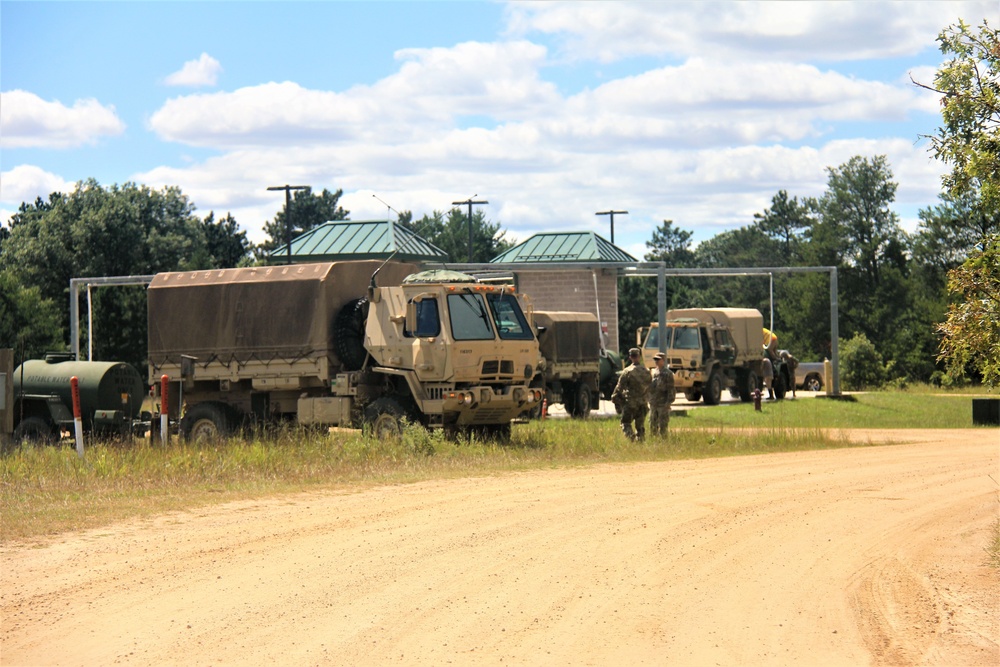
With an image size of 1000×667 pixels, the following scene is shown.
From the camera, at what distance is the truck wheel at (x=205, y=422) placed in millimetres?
23156

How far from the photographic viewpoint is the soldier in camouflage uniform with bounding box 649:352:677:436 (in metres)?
22.5

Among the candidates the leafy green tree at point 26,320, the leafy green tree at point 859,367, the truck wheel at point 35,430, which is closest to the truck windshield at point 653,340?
the truck wheel at point 35,430

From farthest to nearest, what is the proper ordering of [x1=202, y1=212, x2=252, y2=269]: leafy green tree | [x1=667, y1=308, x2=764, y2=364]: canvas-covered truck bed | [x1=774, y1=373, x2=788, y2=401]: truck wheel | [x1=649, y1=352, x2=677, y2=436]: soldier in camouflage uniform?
1. [x1=202, y1=212, x2=252, y2=269]: leafy green tree
2. [x1=774, y1=373, x2=788, y2=401]: truck wheel
3. [x1=667, y1=308, x2=764, y2=364]: canvas-covered truck bed
4. [x1=649, y1=352, x2=677, y2=436]: soldier in camouflage uniform

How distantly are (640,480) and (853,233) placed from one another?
71.1 metres

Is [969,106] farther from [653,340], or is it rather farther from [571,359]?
[653,340]

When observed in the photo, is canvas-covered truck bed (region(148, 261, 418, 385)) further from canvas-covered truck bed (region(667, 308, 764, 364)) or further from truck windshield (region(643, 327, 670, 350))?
canvas-covered truck bed (region(667, 308, 764, 364))

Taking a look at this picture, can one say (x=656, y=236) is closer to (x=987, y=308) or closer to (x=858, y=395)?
(x=858, y=395)

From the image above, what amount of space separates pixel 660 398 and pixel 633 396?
81cm

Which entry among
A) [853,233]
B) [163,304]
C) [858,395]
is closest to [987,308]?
[163,304]

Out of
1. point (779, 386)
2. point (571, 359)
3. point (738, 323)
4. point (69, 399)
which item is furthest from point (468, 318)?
point (779, 386)

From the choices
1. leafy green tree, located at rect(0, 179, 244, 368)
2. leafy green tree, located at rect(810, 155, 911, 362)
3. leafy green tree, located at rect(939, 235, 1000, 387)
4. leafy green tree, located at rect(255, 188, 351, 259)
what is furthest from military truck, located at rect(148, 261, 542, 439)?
leafy green tree, located at rect(255, 188, 351, 259)

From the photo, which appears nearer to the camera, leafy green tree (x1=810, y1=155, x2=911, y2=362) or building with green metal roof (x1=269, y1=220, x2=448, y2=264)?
building with green metal roof (x1=269, y1=220, x2=448, y2=264)

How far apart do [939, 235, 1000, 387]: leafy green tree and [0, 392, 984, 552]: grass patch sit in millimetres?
8204

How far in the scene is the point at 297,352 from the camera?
890 inches
